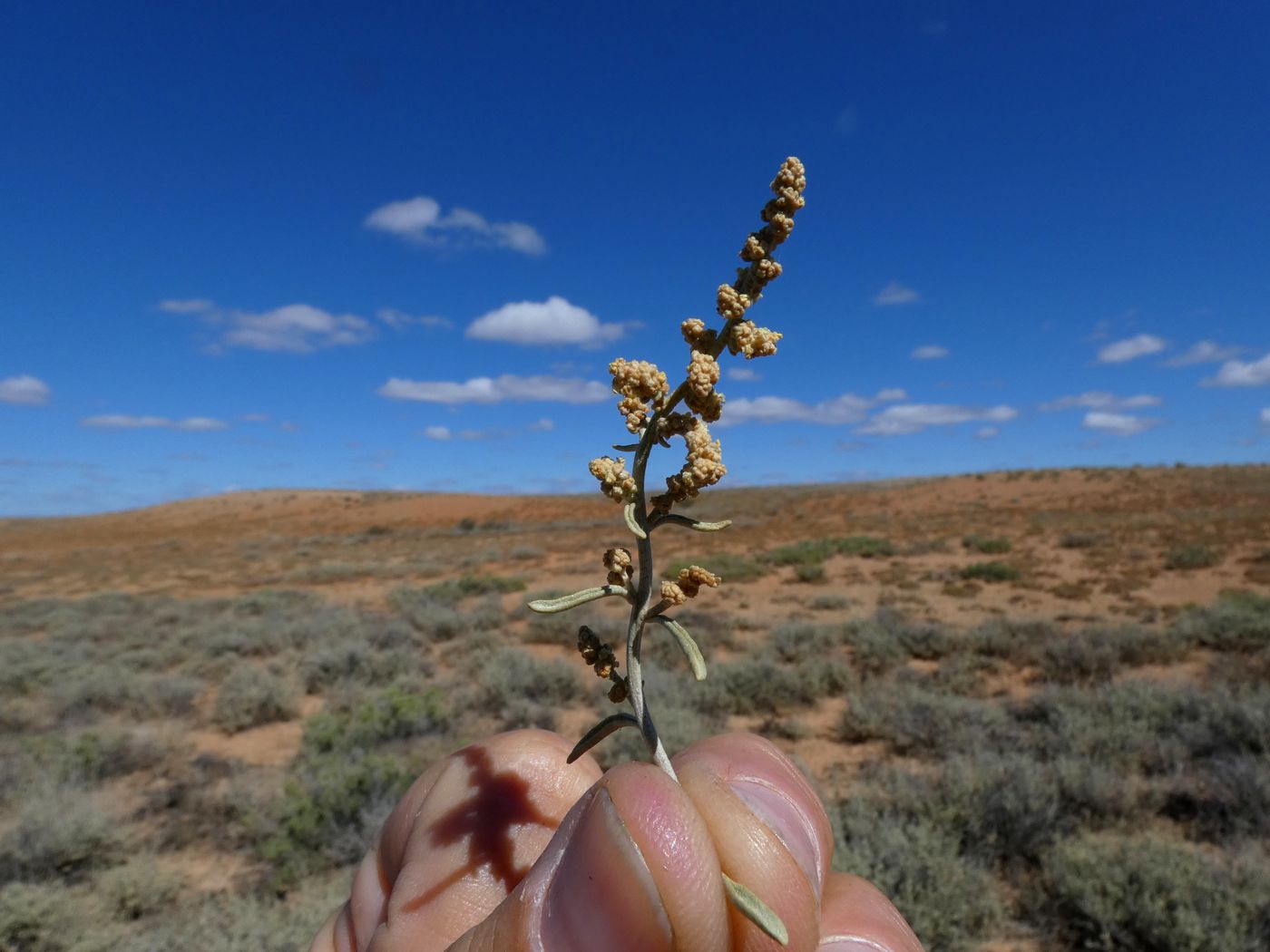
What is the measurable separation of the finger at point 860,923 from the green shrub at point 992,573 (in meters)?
16.4

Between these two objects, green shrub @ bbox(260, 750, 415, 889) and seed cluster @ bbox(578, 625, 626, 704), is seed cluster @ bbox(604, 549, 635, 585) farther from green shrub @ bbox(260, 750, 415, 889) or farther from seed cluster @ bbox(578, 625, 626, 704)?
green shrub @ bbox(260, 750, 415, 889)

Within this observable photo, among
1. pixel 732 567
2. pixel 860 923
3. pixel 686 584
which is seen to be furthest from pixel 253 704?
pixel 732 567

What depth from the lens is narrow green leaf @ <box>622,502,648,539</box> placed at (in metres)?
0.98

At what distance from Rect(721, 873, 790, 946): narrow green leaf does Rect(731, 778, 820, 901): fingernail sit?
47 cm

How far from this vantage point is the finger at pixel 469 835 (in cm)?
150

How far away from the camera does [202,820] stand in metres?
5.74

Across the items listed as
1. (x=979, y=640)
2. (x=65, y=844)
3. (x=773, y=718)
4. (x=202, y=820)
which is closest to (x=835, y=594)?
(x=979, y=640)

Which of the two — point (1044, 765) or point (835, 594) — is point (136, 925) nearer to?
point (1044, 765)

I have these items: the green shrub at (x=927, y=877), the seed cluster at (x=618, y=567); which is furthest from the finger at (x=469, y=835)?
the green shrub at (x=927, y=877)

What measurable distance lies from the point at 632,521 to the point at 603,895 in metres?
0.56

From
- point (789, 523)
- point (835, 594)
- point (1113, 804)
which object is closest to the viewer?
point (1113, 804)

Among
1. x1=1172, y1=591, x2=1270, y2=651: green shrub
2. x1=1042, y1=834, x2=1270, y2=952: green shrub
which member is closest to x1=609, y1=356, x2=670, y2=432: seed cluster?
x1=1042, y1=834, x2=1270, y2=952: green shrub

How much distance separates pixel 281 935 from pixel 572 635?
7.67 m

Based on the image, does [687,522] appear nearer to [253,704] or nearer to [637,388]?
[637,388]
